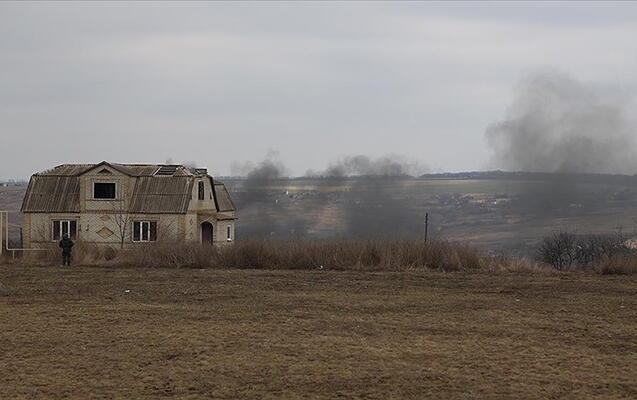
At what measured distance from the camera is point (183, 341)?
47.1 ft

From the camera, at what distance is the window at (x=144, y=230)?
47.4 metres

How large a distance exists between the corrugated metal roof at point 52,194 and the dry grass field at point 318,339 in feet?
78.7

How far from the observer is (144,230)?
47531mm

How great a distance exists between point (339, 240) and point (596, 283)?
9.88 metres

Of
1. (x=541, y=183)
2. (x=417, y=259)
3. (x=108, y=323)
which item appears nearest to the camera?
(x=108, y=323)

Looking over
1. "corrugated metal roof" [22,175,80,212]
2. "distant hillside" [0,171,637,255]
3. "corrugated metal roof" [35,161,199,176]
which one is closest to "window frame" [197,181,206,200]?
"corrugated metal roof" [35,161,199,176]

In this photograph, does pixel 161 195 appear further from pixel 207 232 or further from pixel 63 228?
pixel 63 228

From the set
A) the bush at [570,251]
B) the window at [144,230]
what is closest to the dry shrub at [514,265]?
the bush at [570,251]

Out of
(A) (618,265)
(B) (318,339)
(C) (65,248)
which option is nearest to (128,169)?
(C) (65,248)

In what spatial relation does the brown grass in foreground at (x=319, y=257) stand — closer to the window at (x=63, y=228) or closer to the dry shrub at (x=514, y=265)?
the dry shrub at (x=514, y=265)

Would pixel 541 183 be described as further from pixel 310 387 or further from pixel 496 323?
pixel 310 387

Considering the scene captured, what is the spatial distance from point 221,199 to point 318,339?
40.2 meters

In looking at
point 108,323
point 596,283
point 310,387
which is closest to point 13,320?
point 108,323

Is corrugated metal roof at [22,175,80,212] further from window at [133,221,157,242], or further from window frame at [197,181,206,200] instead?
window frame at [197,181,206,200]
